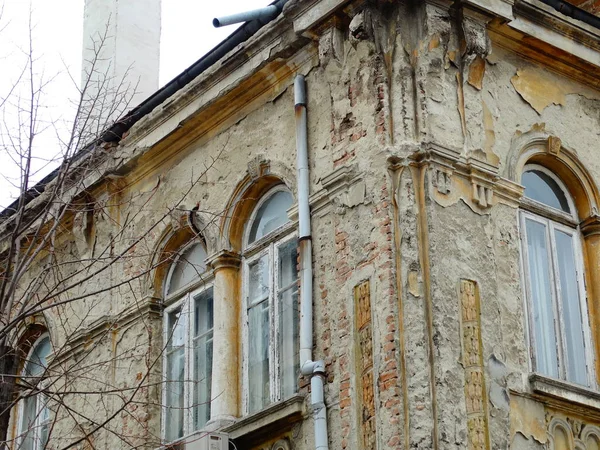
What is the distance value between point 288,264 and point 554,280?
7.96ft

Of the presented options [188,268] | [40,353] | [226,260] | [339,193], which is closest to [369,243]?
[339,193]

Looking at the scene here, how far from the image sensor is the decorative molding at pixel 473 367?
33.1 feet

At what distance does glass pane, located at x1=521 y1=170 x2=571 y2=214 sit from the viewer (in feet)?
39.9

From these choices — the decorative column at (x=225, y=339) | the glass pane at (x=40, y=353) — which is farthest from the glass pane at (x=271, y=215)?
the glass pane at (x=40, y=353)

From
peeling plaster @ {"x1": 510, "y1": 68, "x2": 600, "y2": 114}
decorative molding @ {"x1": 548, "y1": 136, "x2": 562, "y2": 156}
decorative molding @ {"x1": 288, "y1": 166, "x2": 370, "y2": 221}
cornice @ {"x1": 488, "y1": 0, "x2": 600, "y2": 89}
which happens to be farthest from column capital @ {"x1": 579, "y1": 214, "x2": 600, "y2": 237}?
decorative molding @ {"x1": 288, "y1": 166, "x2": 370, "y2": 221}

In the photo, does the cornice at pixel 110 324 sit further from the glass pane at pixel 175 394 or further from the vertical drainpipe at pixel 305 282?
the vertical drainpipe at pixel 305 282

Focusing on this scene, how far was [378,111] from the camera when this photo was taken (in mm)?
11219

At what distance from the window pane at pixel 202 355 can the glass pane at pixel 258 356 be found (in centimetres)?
56

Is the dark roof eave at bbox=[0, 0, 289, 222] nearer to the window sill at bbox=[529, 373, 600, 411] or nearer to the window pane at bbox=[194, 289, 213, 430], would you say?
the window pane at bbox=[194, 289, 213, 430]

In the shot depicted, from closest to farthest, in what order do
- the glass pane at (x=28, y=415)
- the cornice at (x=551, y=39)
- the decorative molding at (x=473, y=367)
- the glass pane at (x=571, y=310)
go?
the decorative molding at (x=473, y=367), the glass pane at (x=571, y=310), the cornice at (x=551, y=39), the glass pane at (x=28, y=415)

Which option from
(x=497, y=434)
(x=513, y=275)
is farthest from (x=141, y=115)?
(x=497, y=434)

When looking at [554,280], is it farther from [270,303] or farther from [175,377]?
[175,377]

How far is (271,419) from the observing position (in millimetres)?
11164

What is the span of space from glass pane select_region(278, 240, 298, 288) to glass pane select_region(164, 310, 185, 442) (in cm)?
133
